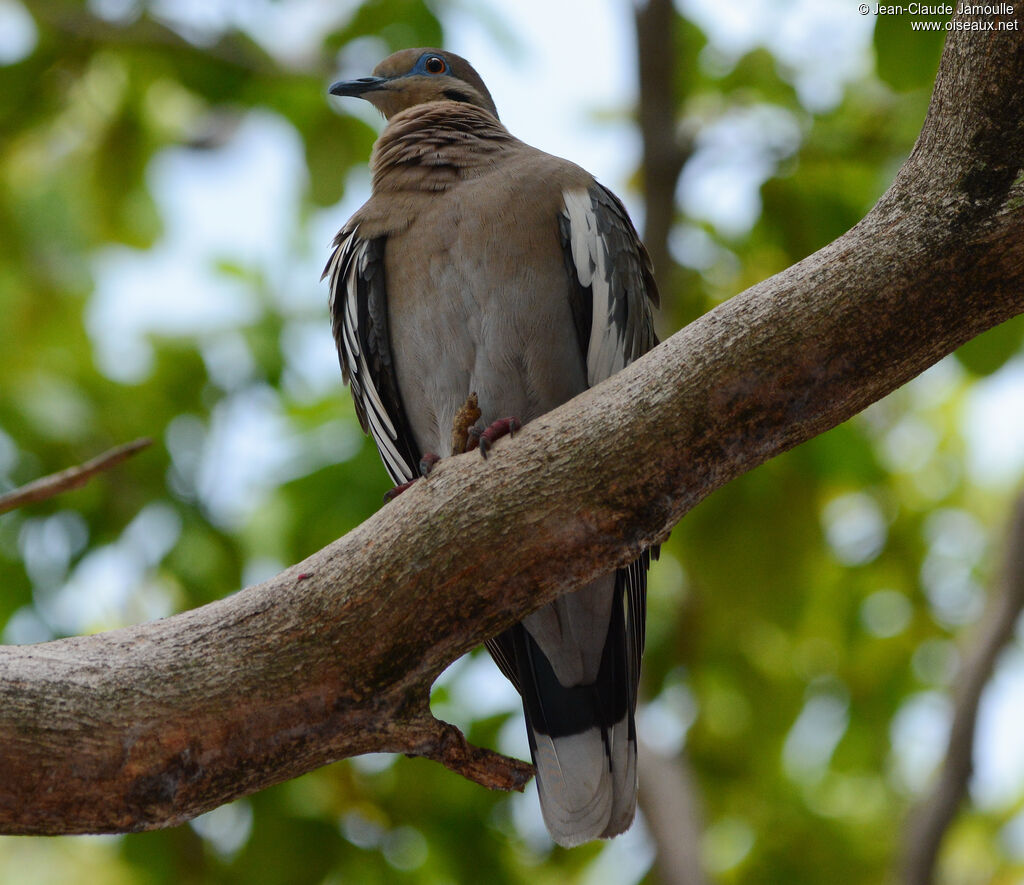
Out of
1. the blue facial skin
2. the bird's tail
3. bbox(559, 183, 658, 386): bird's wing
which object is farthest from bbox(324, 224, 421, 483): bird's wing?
the blue facial skin

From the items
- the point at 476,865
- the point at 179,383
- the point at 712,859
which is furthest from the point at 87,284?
the point at 712,859

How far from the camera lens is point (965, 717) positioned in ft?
14.9

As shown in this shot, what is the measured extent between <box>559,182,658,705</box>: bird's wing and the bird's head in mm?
1113

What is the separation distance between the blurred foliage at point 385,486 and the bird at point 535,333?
40.8 inches

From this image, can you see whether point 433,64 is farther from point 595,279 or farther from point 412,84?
point 595,279

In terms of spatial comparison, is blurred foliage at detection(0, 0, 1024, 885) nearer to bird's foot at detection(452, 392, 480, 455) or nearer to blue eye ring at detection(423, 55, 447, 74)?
blue eye ring at detection(423, 55, 447, 74)

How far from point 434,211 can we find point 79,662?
1.88 meters

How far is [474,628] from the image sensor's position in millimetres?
2520

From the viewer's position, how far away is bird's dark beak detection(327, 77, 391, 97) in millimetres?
4539

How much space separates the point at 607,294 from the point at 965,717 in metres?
2.40

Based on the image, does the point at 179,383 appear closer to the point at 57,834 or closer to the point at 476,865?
the point at 476,865

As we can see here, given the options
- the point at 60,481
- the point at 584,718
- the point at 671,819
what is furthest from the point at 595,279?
the point at 671,819

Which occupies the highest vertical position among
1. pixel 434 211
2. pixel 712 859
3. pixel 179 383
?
pixel 434 211

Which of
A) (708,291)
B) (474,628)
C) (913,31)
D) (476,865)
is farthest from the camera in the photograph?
(708,291)
